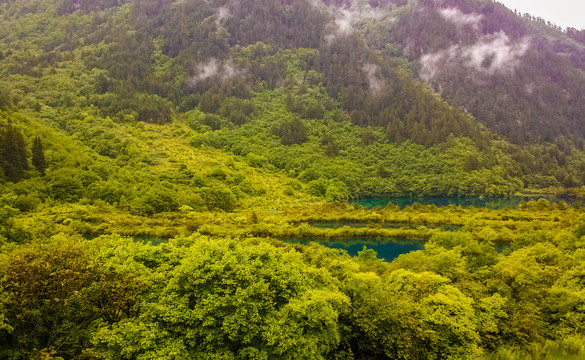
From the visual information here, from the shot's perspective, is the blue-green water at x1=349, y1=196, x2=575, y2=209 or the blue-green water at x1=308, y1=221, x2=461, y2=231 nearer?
the blue-green water at x1=308, y1=221, x2=461, y2=231

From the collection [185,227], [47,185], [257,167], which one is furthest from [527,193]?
[47,185]

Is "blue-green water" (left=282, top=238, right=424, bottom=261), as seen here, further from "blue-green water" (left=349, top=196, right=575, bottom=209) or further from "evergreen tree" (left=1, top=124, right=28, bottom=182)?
"blue-green water" (left=349, top=196, right=575, bottom=209)

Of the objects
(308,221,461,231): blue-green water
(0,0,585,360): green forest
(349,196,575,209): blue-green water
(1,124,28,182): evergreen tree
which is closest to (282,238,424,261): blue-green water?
(0,0,585,360): green forest

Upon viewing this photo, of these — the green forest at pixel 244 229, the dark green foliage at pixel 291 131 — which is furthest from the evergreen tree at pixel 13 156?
the dark green foliage at pixel 291 131

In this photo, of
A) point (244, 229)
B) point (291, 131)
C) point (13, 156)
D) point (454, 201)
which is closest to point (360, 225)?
point (244, 229)

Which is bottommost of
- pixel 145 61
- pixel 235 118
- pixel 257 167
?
pixel 257 167

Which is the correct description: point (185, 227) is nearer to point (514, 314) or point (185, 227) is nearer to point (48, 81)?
point (514, 314)

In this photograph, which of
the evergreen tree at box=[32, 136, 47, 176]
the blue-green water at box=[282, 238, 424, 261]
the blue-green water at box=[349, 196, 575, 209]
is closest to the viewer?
the blue-green water at box=[282, 238, 424, 261]
